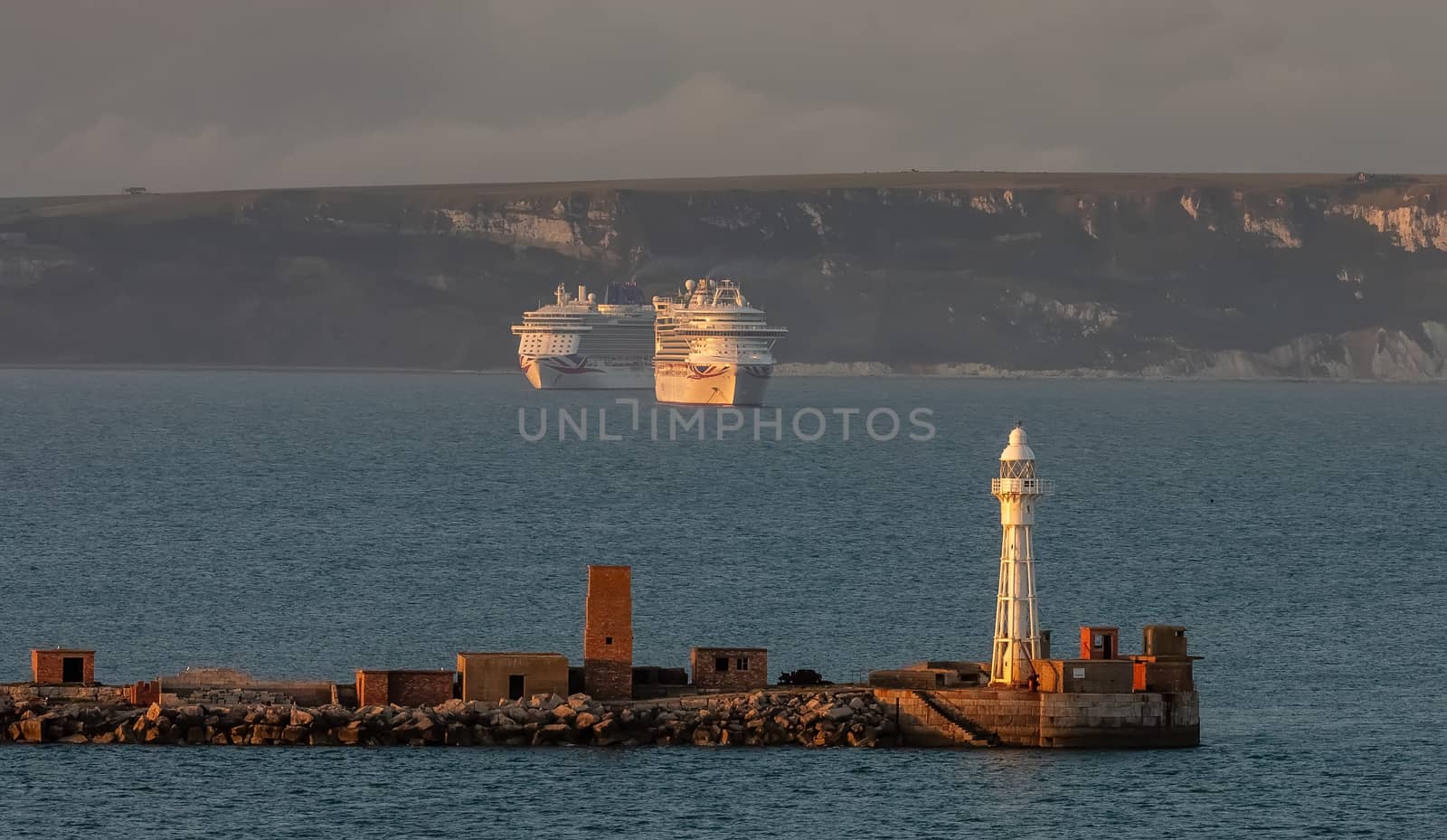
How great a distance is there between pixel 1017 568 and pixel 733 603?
23.4 metres

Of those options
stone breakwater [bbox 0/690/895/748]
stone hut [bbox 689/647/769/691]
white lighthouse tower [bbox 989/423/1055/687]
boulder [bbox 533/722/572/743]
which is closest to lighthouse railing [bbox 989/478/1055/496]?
white lighthouse tower [bbox 989/423/1055/687]

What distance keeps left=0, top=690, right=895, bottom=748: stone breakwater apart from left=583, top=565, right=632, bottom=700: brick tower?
1.81 ft

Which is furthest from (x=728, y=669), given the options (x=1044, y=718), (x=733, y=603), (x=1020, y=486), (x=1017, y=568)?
(x=733, y=603)

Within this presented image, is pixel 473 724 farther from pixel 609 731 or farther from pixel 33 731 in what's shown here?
pixel 33 731

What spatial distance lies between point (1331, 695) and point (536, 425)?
135 meters

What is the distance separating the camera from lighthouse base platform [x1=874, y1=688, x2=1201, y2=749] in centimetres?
4888

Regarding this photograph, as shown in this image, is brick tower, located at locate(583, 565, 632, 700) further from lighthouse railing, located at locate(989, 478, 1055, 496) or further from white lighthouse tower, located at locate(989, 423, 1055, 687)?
lighthouse railing, located at locate(989, 478, 1055, 496)

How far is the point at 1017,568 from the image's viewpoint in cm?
4950

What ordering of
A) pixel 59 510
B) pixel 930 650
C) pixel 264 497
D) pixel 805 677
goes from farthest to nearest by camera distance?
pixel 264 497, pixel 59 510, pixel 930 650, pixel 805 677

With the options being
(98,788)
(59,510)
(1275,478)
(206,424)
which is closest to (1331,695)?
(98,788)

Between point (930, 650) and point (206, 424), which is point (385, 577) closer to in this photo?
point (930, 650)

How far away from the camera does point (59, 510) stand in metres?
101

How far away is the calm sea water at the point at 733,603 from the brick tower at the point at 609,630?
5.70 ft

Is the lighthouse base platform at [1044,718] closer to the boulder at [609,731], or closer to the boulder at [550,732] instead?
the boulder at [609,731]
